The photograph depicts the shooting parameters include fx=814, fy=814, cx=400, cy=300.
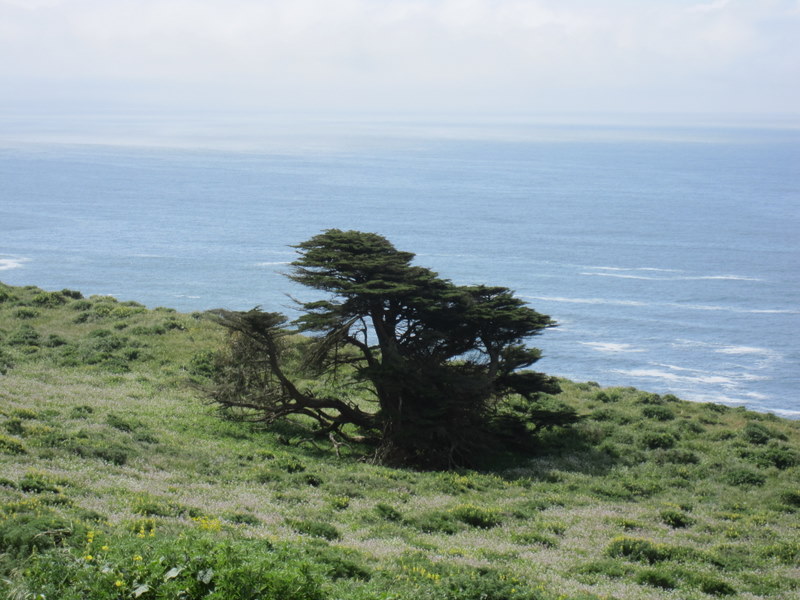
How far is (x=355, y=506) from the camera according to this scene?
19.4 metres

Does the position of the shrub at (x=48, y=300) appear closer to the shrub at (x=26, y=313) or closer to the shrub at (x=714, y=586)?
the shrub at (x=26, y=313)

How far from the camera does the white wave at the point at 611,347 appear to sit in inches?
2911

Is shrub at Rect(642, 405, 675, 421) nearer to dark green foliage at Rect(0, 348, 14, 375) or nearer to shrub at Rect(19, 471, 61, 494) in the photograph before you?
shrub at Rect(19, 471, 61, 494)

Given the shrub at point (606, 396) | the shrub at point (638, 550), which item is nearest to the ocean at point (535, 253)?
the shrub at point (606, 396)

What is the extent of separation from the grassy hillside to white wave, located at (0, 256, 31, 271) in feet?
234

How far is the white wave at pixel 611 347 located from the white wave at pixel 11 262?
6933 cm

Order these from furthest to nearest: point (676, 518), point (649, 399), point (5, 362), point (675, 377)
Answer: point (675, 377)
point (649, 399)
point (5, 362)
point (676, 518)

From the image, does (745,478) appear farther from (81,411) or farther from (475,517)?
(81,411)

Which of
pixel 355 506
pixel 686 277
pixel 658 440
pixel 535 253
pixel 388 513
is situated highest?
pixel 535 253

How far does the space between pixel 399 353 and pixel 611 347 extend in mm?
51528

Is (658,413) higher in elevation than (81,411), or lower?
higher

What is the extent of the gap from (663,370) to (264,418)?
47.7m

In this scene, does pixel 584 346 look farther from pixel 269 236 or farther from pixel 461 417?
pixel 269 236

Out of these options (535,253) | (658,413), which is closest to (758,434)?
(658,413)
